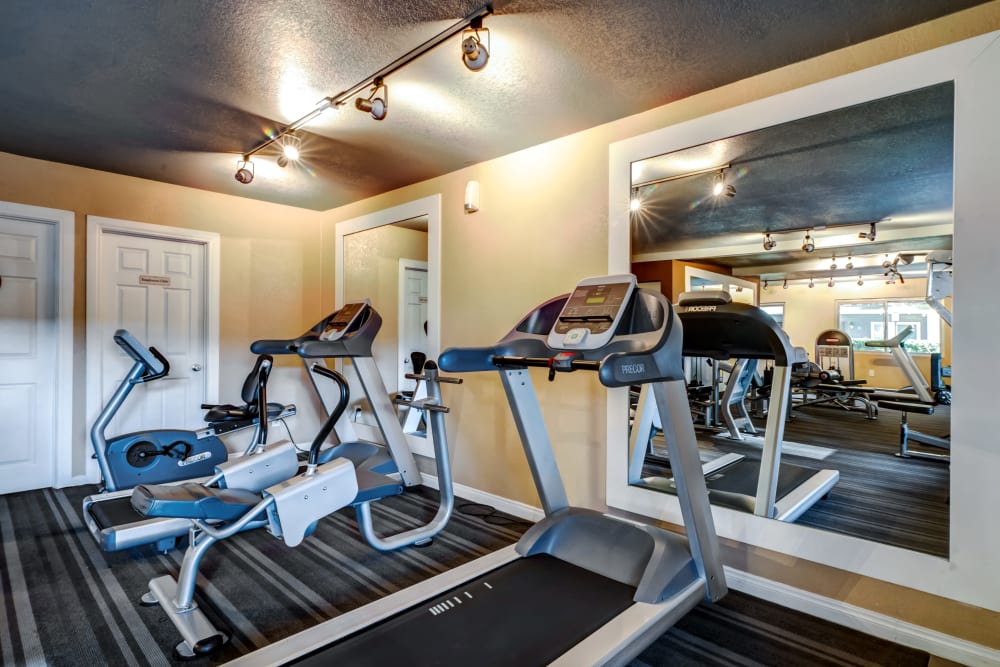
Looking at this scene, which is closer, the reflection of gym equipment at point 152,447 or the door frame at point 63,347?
the reflection of gym equipment at point 152,447

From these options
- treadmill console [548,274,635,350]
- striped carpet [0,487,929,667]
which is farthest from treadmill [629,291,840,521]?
treadmill console [548,274,635,350]

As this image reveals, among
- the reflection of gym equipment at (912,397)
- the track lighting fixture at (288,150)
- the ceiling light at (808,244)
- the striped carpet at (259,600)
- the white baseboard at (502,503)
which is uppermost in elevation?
the track lighting fixture at (288,150)

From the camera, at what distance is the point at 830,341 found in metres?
2.33

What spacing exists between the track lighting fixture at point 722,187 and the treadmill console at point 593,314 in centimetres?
87

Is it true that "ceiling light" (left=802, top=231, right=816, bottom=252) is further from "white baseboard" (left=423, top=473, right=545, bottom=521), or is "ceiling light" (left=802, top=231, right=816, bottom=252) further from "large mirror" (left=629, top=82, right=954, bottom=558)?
"white baseboard" (left=423, top=473, right=545, bottom=521)

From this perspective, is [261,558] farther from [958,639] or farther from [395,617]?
[958,639]

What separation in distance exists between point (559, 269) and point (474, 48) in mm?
1494

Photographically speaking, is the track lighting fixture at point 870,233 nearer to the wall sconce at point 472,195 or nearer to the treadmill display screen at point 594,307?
the treadmill display screen at point 594,307

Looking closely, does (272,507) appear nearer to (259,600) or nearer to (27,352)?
(259,600)

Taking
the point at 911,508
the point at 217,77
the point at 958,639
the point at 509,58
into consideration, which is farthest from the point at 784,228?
the point at 217,77

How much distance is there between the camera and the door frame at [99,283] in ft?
12.8

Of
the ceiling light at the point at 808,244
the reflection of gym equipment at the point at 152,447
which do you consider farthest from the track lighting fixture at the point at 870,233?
the reflection of gym equipment at the point at 152,447

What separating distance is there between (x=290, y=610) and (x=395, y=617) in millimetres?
673

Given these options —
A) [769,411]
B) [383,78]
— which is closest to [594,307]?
[769,411]
